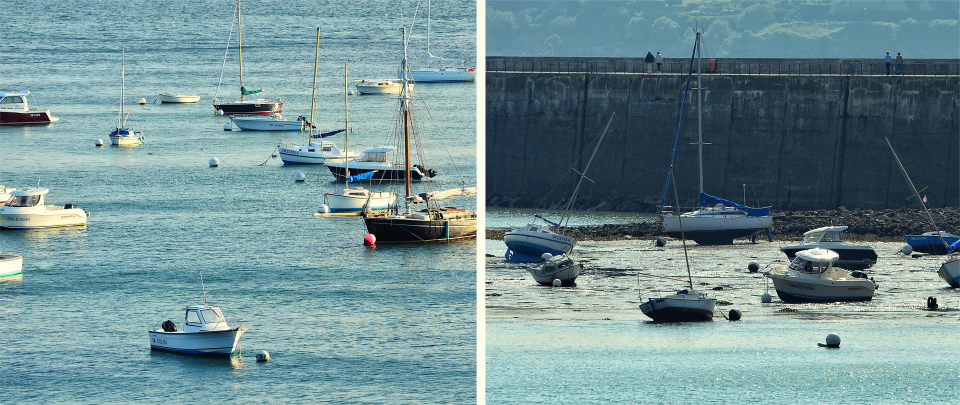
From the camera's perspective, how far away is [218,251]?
31422 mm

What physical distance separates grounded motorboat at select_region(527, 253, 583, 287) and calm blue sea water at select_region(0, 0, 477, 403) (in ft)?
4.86

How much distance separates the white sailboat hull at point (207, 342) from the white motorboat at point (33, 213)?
43.3 feet

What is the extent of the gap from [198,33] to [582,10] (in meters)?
29.2

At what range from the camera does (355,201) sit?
35.2 m

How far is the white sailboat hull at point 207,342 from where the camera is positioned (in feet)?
69.8

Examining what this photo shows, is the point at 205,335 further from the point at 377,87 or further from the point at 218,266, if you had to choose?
the point at 377,87

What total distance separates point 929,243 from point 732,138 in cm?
1003

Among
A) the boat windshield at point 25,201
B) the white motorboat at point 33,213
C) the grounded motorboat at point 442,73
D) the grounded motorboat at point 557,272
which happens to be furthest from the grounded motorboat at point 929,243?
the grounded motorboat at point 442,73

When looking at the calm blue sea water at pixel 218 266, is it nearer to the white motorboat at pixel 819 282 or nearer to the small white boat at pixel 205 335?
the small white boat at pixel 205 335

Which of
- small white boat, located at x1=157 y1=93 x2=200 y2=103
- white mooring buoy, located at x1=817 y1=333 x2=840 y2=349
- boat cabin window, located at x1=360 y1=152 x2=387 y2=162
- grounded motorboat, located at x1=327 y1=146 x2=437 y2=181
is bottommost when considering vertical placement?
white mooring buoy, located at x1=817 y1=333 x2=840 y2=349

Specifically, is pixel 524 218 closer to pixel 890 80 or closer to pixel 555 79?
pixel 555 79

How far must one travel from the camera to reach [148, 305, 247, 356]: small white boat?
69.8 ft

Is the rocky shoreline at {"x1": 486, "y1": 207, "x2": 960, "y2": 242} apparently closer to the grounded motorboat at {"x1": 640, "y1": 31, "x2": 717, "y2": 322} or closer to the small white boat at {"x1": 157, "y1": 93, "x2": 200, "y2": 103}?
the grounded motorboat at {"x1": 640, "y1": 31, "x2": 717, "y2": 322}

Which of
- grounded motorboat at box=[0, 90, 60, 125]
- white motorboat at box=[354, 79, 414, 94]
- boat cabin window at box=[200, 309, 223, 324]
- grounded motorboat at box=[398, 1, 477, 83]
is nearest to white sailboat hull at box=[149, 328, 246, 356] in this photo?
boat cabin window at box=[200, 309, 223, 324]
